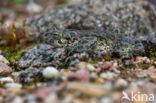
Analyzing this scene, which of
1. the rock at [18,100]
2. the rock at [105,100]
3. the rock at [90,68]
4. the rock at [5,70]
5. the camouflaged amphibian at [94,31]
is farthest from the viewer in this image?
the camouflaged amphibian at [94,31]

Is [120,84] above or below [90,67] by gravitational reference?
below

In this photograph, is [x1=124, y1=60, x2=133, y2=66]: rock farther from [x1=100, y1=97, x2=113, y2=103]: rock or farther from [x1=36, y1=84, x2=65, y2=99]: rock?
[x1=36, y1=84, x2=65, y2=99]: rock

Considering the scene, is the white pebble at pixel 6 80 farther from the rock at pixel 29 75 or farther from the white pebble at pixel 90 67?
the white pebble at pixel 90 67

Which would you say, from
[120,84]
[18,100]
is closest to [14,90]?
[18,100]

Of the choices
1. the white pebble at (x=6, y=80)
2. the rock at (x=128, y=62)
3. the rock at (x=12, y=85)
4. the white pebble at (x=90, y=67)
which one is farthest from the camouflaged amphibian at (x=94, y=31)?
the rock at (x=12, y=85)

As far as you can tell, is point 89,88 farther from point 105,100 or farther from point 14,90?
point 14,90

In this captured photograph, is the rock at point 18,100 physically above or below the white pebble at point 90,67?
below

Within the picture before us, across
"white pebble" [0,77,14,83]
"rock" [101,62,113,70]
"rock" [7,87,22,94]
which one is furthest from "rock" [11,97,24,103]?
"rock" [101,62,113,70]
